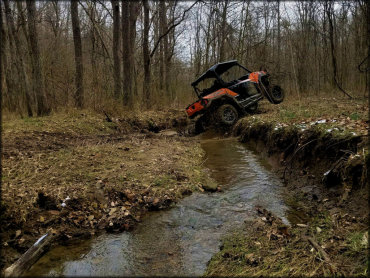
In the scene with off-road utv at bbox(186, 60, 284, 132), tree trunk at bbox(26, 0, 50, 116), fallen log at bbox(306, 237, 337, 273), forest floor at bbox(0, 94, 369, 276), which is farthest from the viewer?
off-road utv at bbox(186, 60, 284, 132)

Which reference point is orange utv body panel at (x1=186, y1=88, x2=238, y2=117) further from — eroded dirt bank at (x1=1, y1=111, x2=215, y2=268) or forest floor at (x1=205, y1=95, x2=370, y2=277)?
forest floor at (x1=205, y1=95, x2=370, y2=277)

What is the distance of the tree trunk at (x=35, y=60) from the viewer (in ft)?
33.2

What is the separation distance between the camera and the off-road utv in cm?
1052

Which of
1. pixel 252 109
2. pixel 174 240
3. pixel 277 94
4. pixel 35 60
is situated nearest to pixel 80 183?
pixel 174 240

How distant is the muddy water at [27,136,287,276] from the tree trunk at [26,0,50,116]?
835 centimetres

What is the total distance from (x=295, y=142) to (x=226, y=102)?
528 cm

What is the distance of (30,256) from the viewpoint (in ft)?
9.11

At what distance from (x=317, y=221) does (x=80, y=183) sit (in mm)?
3494

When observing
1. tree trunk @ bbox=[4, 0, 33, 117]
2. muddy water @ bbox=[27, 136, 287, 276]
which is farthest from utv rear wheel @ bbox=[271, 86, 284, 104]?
tree trunk @ bbox=[4, 0, 33, 117]

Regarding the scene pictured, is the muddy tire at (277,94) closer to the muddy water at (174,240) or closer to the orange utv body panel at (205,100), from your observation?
the orange utv body panel at (205,100)

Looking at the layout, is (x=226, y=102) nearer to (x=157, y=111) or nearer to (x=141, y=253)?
(x=157, y=111)

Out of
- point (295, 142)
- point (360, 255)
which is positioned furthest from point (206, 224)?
point (295, 142)

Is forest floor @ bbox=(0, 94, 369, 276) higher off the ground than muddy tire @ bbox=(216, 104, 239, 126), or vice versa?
muddy tire @ bbox=(216, 104, 239, 126)

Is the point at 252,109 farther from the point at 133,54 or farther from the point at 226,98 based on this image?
the point at 133,54
